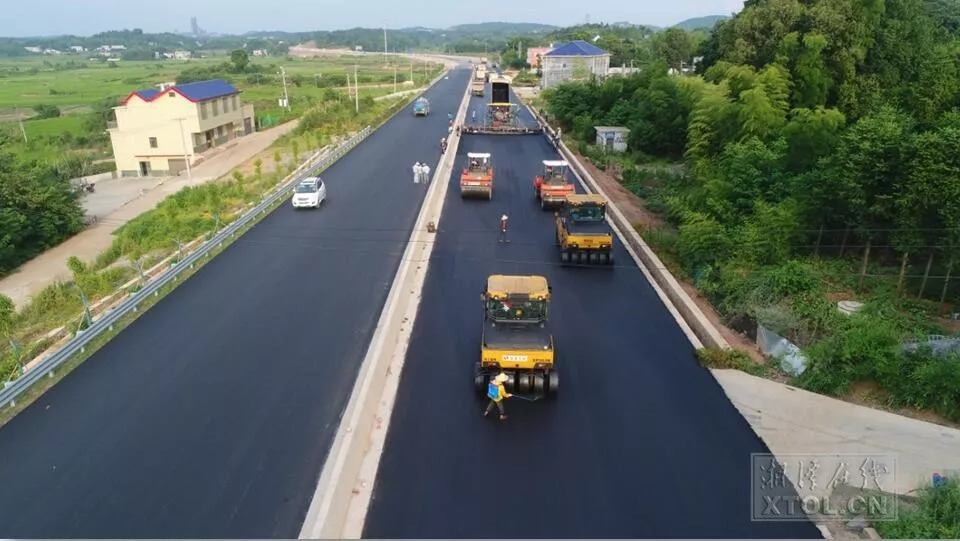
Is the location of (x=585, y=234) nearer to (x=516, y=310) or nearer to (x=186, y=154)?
(x=516, y=310)

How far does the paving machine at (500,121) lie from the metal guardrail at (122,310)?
77.4 ft

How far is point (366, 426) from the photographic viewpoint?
42.1 ft

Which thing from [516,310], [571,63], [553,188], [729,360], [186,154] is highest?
[571,63]

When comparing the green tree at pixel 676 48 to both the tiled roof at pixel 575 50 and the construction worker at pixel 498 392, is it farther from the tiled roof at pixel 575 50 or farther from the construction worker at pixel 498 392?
the construction worker at pixel 498 392

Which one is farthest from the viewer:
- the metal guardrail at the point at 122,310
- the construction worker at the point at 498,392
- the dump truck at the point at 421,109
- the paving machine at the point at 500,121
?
the dump truck at the point at 421,109

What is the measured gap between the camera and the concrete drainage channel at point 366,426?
408 inches

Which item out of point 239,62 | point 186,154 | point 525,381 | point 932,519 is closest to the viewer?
point 932,519

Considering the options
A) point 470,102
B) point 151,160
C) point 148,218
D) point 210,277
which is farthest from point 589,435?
point 470,102

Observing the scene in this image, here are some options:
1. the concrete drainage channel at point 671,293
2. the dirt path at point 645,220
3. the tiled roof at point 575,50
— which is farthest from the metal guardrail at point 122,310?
the tiled roof at point 575,50

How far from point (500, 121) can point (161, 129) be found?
2760cm

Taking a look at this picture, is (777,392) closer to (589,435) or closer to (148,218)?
(589,435)

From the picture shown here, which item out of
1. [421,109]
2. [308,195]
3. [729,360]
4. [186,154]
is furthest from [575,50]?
[729,360]

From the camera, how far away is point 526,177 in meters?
36.7

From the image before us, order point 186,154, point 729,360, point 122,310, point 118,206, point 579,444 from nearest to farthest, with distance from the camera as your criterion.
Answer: point 579,444, point 729,360, point 122,310, point 118,206, point 186,154
